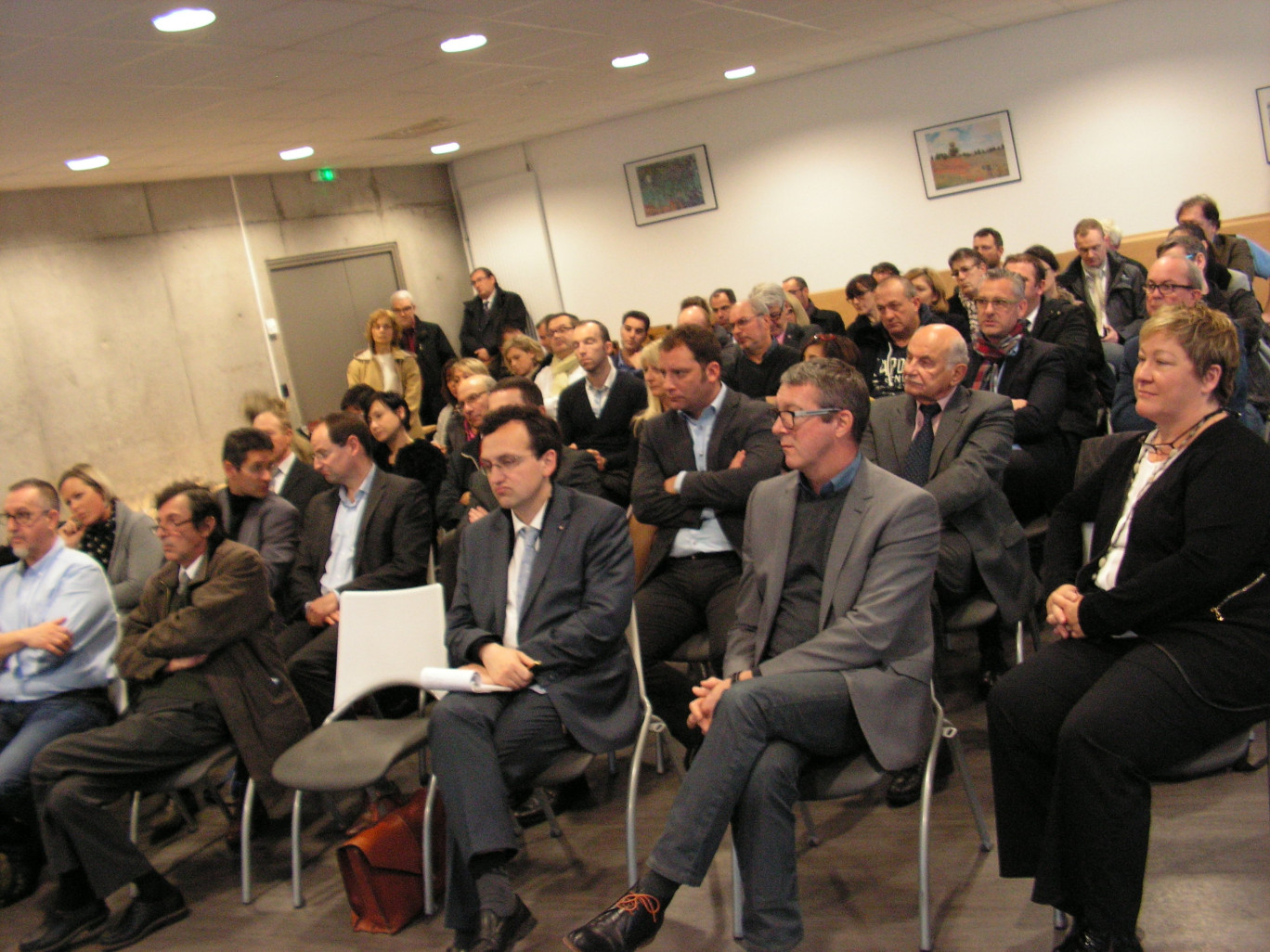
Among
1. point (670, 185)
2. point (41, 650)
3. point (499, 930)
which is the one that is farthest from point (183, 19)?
point (670, 185)

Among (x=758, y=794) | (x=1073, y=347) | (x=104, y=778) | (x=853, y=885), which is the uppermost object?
(x=1073, y=347)

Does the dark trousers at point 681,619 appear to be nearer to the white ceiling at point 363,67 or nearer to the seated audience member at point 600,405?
the seated audience member at point 600,405

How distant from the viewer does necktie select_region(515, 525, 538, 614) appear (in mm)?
3361

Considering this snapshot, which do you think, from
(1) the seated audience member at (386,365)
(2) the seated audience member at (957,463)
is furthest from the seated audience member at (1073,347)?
(1) the seated audience member at (386,365)

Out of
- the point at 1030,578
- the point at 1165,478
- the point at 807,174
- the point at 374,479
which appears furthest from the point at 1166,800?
the point at 807,174

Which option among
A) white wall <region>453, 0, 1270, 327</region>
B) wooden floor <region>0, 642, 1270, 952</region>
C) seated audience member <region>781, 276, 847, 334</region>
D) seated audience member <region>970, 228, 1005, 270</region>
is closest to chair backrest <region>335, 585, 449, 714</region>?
wooden floor <region>0, 642, 1270, 952</region>

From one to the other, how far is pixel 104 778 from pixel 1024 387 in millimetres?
3657

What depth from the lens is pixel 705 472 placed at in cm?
382

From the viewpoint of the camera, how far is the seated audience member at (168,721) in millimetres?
3451

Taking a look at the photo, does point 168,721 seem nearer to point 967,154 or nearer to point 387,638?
point 387,638

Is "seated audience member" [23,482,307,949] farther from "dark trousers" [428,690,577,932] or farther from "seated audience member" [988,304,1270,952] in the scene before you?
"seated audience member" [988,304,1270,952]

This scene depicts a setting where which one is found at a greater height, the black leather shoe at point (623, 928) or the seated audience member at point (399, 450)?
the seated audience member at point (399, 450)

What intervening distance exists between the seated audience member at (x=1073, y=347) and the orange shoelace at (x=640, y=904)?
2.70m

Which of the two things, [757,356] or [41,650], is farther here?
[757,356]
